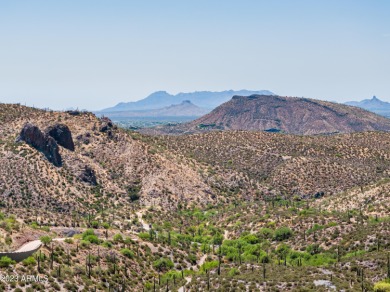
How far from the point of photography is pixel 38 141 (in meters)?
101

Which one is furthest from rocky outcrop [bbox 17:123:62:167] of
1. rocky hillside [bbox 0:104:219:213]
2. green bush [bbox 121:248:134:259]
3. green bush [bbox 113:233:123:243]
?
green bush [bbox 121:248:134:259]

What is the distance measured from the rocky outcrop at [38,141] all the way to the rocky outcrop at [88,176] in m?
5.06

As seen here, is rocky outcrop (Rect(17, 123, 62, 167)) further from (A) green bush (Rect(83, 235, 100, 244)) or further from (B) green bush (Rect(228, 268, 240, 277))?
(B) green bush (Rect(228, 268, 240, 277))

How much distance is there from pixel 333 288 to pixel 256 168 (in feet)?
241

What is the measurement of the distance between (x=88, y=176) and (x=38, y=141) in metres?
11.9

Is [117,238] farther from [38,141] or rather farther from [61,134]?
[61,134]

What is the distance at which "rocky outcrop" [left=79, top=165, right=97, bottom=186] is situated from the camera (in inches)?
3942

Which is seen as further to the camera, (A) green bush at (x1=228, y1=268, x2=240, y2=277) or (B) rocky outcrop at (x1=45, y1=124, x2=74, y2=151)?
(B) rocky outcrop at (x1=45, y1=124, x2=74, y2=151)

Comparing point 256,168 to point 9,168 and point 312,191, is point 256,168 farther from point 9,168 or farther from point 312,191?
point 9,168

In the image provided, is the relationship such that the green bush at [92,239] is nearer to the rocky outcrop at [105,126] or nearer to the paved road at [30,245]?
the paved road at [30,245]

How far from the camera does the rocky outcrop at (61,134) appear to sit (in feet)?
354

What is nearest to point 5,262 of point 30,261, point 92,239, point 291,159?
point 30,261

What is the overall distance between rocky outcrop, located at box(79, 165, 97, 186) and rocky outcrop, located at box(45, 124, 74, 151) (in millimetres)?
9395

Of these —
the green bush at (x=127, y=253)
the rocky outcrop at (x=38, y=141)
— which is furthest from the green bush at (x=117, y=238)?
the rocky outcrop at (x=38, y=141)
